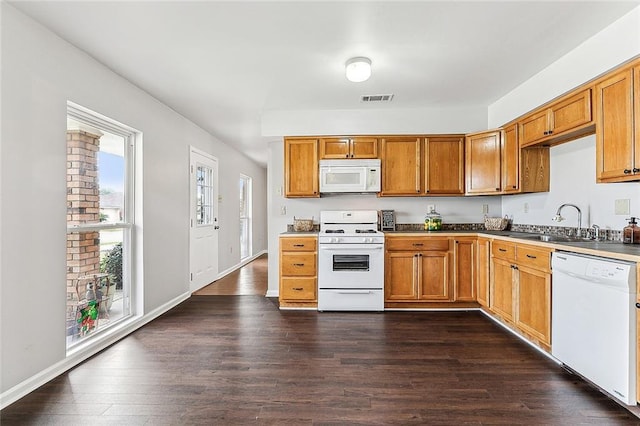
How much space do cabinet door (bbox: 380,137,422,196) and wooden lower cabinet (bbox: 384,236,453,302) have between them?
693 mm

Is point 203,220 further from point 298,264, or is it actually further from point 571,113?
point 571,113

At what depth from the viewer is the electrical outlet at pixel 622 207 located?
2480mm

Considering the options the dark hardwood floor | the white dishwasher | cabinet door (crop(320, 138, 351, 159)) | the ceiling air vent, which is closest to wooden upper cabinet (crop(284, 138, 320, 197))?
cabinet door (crop(320, 138, 351, 159))

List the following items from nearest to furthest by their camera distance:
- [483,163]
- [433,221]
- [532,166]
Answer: [532,166]
[483,163]
[433,221]

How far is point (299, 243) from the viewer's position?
3.86 m

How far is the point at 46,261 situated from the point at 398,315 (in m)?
3.20

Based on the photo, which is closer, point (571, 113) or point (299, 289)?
point (571, 113)

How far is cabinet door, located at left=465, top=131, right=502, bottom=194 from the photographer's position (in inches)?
146

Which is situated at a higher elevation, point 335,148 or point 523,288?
point 335,148

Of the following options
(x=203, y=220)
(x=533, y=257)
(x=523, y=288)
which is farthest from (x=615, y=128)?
(x=203, y=220)

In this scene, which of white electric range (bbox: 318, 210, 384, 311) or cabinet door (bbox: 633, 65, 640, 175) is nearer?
cabinet door (bbox: 633, 65, 640, 175)

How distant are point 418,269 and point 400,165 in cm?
131

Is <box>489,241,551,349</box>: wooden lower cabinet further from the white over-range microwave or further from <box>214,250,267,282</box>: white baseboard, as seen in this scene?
<box>214,250,267,282</box>: white baseboard

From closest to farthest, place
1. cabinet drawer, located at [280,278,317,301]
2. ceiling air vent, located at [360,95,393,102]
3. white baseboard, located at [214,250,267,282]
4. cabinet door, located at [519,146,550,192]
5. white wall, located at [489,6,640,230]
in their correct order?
white wall, located at [489,6,640,230] → cabinet door, located at [519,146,550,192] → ceiling air vent, located at [360,95,393,102] → cabinet drawer, located at [280,278,317,301] → white baseboard, located at [214,250,267,282]
